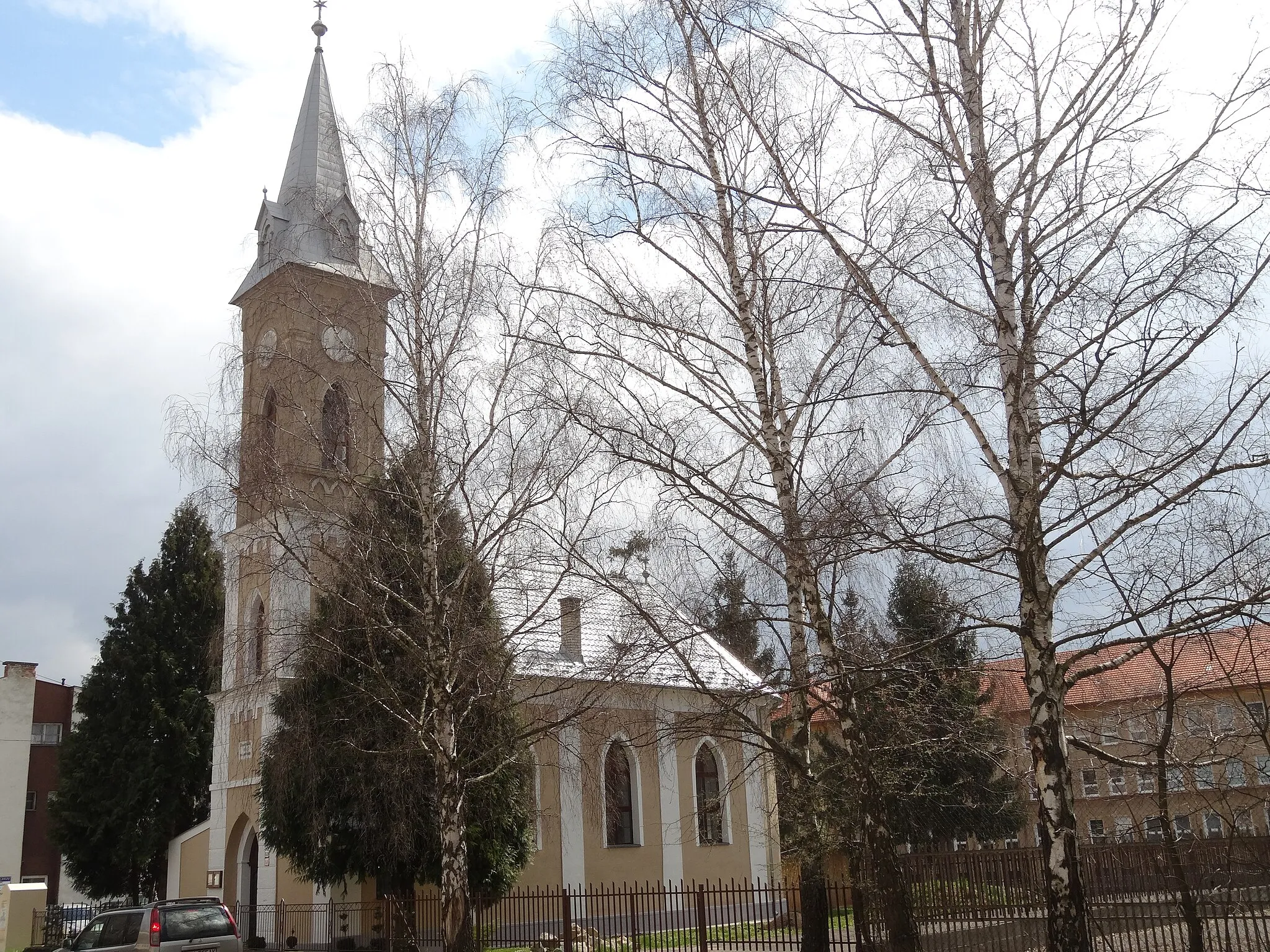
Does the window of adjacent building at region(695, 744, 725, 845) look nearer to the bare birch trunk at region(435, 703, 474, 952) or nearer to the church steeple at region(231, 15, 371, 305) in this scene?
the bare birch trunk at region(435, 703, 474, 952)

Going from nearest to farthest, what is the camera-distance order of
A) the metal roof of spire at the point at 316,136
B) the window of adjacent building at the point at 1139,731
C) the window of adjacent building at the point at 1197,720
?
the window of adjacent building at the point at 1197,720 → the window of adjacent building at the point at 1139,731 → the metal roof of spire at the point at 316,136

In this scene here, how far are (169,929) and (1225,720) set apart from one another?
723 inches

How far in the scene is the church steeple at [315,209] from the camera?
16.7m

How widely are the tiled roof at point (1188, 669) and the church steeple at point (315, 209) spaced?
36.2 feet

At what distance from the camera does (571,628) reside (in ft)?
61.3

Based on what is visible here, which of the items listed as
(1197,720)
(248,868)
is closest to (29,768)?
(248,868)

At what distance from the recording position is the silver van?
1633 centimetres

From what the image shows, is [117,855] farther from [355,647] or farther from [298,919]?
[355,647]

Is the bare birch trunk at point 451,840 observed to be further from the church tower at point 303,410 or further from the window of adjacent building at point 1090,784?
the window of adjacent building at point 1090,784

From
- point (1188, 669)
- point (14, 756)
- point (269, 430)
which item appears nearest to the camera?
point (269, 430)

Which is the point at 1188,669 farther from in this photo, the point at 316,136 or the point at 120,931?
the point at 316,136

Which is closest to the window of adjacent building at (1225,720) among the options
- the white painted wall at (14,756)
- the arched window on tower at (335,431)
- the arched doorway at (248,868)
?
the arched window on tower at (335,431)

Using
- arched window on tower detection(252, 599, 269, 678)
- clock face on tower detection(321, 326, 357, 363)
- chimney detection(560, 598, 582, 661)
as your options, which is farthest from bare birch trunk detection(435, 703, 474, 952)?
clock face on tower detection(321, 326, 357, 363)

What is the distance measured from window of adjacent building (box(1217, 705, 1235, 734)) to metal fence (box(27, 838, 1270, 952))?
112 cm
